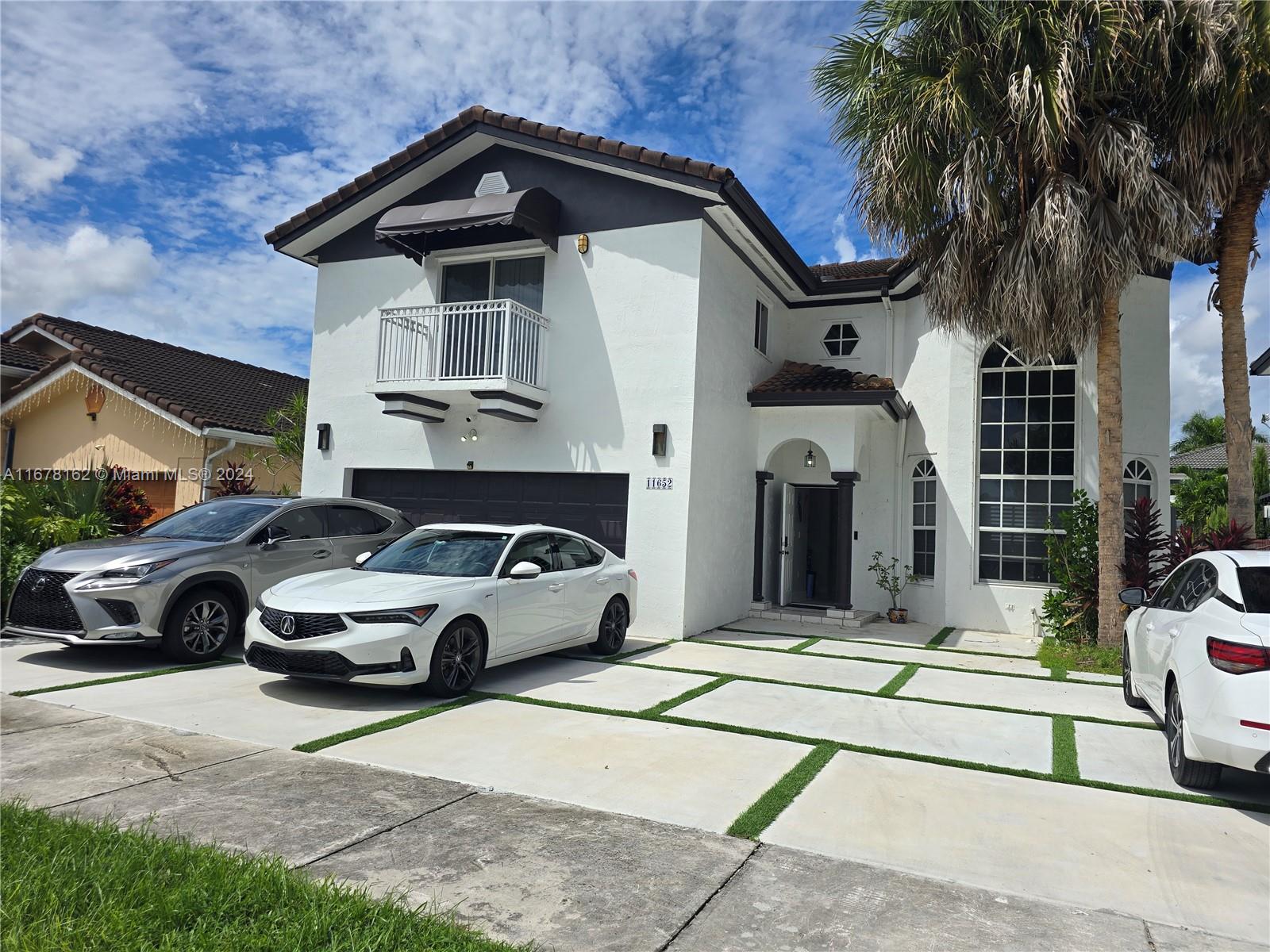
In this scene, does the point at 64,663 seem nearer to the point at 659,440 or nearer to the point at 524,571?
the point at 524,571

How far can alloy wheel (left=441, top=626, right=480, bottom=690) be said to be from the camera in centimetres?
708

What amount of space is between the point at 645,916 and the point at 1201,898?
99.3 inches

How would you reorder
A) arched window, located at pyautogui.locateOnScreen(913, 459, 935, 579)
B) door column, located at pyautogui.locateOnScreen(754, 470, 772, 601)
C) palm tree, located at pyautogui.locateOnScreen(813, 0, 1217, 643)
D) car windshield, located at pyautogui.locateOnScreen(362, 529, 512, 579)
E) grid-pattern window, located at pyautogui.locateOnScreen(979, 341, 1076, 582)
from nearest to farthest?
car windshield, located at pyautogui.locateOnScreen(362, 529, 512, 579)
palm tree, located at pyautogui.locateOnScreen(813, 0, 1217, 643)
grid-pattern window, located at pyautogui.locateOnScreen(979, 341, 1076, 582)
arched window, located at pyautogui.locateOnScreen(913, 459, 935, 579)
door column, located at pyautogui.locateOnScreen(754, 470, 772, 601)

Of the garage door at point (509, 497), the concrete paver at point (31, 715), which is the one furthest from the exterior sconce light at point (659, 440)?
the concrete paver at point (31, 715)

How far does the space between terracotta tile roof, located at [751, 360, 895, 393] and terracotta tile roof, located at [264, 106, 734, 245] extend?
3.72 metres

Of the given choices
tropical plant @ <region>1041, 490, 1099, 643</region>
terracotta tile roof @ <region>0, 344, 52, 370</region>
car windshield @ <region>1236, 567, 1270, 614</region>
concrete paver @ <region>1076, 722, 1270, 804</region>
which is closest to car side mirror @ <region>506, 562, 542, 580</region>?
concrete paver @ <region>1076, 722, 1270, 804</region>

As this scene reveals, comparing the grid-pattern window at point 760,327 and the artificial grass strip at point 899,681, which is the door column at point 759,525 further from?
the artificial grass strip at point 899,681

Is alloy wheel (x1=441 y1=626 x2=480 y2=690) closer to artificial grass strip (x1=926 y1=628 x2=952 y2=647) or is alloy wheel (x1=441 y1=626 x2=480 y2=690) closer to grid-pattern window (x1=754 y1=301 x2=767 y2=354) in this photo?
artificial grass strip (x1=926 y1=628 x2=952 y2=647)

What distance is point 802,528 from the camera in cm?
1555

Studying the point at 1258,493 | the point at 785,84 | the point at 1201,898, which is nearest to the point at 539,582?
the point at 1201,898

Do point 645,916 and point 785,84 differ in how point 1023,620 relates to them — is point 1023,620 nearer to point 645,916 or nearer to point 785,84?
point 785,84

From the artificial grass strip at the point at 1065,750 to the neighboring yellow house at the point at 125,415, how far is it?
13336mm

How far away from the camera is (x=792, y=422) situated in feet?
44.5

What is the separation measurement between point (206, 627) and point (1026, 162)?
410 inches
